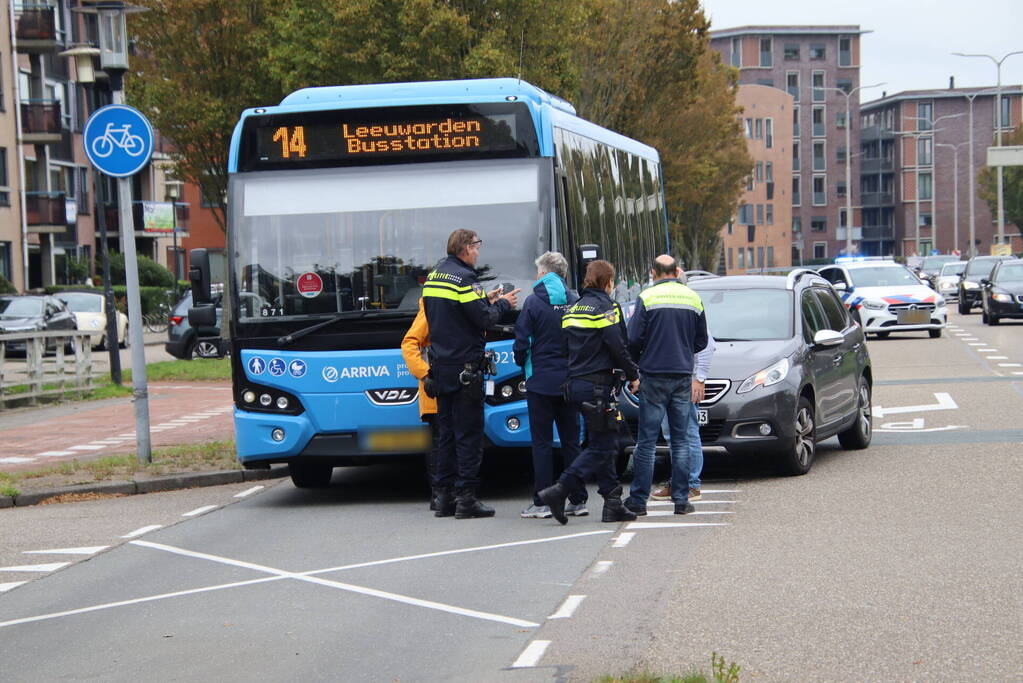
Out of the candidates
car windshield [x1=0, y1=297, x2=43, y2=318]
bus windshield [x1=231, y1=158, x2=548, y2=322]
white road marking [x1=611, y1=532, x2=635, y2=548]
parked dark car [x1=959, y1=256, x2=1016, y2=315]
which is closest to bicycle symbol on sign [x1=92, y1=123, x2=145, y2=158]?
bus windshield [x1=231, y1=158, x2=548, y2=322]

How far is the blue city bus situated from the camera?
38.7 ft

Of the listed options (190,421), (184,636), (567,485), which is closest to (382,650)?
(184,636)

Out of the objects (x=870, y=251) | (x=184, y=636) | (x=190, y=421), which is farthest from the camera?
(x=870, y=251)

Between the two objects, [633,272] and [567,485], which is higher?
[633,272]

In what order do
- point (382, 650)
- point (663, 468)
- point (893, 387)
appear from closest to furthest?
point (382, 650) → point (663, 468) → point (893, 387)

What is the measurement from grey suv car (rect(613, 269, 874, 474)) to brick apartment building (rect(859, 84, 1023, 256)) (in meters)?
115

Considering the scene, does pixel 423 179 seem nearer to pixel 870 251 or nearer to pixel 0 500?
pixel 0 500

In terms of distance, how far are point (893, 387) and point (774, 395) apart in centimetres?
967

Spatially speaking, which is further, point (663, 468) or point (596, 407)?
point (663, 468)

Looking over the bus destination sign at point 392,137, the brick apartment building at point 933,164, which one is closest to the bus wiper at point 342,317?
the bus destination sign at point 392,137

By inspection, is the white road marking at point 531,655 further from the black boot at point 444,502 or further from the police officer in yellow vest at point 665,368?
the black boot at point 444,502

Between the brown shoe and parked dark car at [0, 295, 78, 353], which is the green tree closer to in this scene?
parked dark car at [0, 295, 78, 353]

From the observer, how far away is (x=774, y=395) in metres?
12.6

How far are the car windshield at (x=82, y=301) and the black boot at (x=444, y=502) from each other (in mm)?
32801
